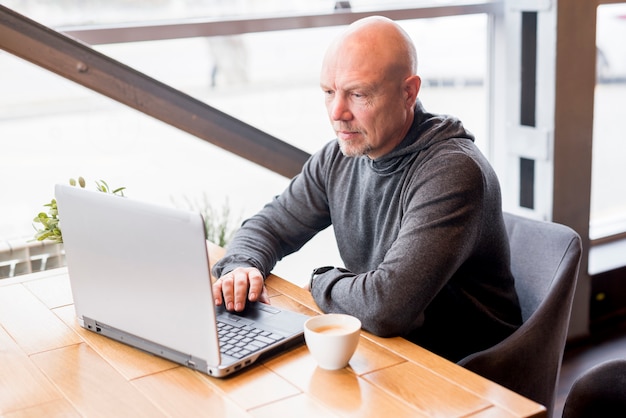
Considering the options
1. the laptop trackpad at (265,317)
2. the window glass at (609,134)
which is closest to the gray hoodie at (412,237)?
the laptop trackpad at (265,317)

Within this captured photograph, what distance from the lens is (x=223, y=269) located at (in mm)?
1970

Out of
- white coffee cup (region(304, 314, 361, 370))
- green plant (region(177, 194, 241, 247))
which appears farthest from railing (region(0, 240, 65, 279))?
white coffee cup (region(304, 314, 361, 370))

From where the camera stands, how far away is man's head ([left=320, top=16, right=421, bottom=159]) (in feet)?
6.31

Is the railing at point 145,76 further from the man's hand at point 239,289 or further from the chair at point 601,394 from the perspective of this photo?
the chair at point 601,394

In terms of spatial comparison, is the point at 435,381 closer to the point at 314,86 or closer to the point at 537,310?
the point at 537,310

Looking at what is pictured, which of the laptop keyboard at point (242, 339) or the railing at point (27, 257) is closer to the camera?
the laptop keyboard at point (242, 339)

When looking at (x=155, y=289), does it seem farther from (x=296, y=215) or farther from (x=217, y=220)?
(x=217, y=220)

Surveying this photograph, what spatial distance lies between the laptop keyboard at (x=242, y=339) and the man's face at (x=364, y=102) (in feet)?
1.94

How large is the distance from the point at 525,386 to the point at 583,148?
1.72m

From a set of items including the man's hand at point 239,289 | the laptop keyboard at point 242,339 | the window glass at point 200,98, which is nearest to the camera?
the laptop keyboard at point 242,339

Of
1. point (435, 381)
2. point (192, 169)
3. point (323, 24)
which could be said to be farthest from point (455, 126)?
point (192, 169)

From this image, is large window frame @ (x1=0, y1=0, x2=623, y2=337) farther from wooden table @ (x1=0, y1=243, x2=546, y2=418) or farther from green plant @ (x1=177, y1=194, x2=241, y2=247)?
wooden table @ (x1=0, y1=243, x2=546, y2=418)

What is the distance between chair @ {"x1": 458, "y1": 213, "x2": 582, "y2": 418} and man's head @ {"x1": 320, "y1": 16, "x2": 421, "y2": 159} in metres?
0.43

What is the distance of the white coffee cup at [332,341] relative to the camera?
1.42m
